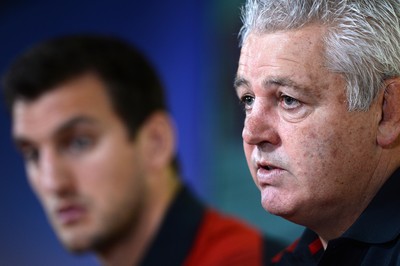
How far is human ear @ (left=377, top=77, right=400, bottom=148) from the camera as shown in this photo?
1310 millimetres

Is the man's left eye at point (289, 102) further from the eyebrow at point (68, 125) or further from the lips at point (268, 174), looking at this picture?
the eyebrow at point (68, 125)

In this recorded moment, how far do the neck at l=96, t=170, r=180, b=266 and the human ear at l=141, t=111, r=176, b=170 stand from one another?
90mm

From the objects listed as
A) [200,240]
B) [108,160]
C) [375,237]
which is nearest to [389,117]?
[375,237]

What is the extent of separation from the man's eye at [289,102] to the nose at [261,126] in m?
0.02

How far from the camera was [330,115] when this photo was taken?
129 cm

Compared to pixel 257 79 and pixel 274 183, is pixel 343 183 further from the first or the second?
pixel 257 79

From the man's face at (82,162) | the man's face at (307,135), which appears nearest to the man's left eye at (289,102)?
the man's face at (307,135)

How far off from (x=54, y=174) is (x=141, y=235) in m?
0.36

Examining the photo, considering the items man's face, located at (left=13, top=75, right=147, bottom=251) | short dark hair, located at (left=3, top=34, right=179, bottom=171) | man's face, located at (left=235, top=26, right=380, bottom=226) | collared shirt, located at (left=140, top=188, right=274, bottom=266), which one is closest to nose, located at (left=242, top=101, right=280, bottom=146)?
man's face, located at (left=235, top=26, right=380, bottom=226)

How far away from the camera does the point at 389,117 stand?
A: 1317 mm

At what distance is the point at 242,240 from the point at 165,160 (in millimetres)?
427

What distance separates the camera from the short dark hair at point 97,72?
8.24 ft

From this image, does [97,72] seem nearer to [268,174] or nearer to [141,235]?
[141,235]

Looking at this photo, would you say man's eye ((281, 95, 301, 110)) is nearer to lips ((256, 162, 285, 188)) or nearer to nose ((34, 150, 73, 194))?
lips ((256, 162, 285, 188))
